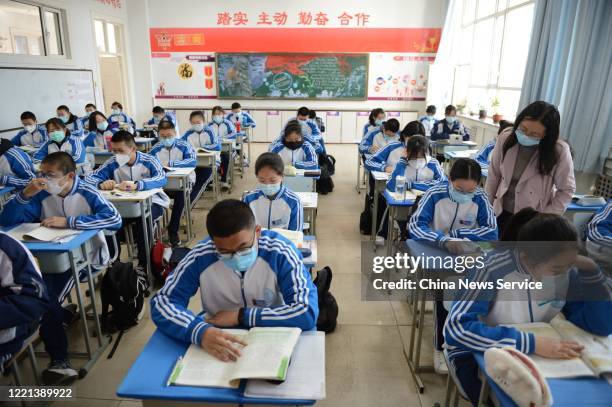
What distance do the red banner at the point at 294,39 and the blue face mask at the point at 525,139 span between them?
29.3 ft

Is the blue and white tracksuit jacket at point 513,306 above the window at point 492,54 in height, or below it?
below

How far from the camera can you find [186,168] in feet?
15.5

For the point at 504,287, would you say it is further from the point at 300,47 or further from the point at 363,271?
the point at 300,47

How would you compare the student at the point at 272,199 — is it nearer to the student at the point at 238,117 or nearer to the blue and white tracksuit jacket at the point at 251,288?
the blue and white tracksuit jacket at the point at 251,288

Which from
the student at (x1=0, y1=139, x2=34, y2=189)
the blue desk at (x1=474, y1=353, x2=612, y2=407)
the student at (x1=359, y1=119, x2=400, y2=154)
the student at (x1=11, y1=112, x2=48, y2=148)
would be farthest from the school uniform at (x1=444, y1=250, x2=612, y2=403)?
the student at (x1=11, y1=112, x2=48, y2=148)

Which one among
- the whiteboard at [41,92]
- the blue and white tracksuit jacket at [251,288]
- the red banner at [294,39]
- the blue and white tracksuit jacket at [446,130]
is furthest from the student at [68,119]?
the blue and white tracksuit jacket at [251,288]

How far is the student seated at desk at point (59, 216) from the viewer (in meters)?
2.42

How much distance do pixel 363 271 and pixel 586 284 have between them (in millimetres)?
2511

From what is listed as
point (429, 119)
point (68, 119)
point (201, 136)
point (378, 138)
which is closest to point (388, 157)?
point (378, 138)

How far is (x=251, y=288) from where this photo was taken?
1714 millimetres

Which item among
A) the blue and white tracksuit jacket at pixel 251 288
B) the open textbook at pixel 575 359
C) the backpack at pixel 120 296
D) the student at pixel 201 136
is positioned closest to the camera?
the open textbook at pixel 575 359

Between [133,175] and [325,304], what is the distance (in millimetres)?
2366

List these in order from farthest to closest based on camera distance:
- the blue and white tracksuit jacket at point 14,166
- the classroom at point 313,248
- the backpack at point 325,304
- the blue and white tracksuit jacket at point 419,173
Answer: the blue and white tracksuit jacket at point 14,166 < the blue and white tracksuit jacket at point 419,173 < the backpack at point 325,304 < the classroom at point 313,248

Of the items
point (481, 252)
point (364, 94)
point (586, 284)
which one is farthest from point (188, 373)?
point (364, 94)
